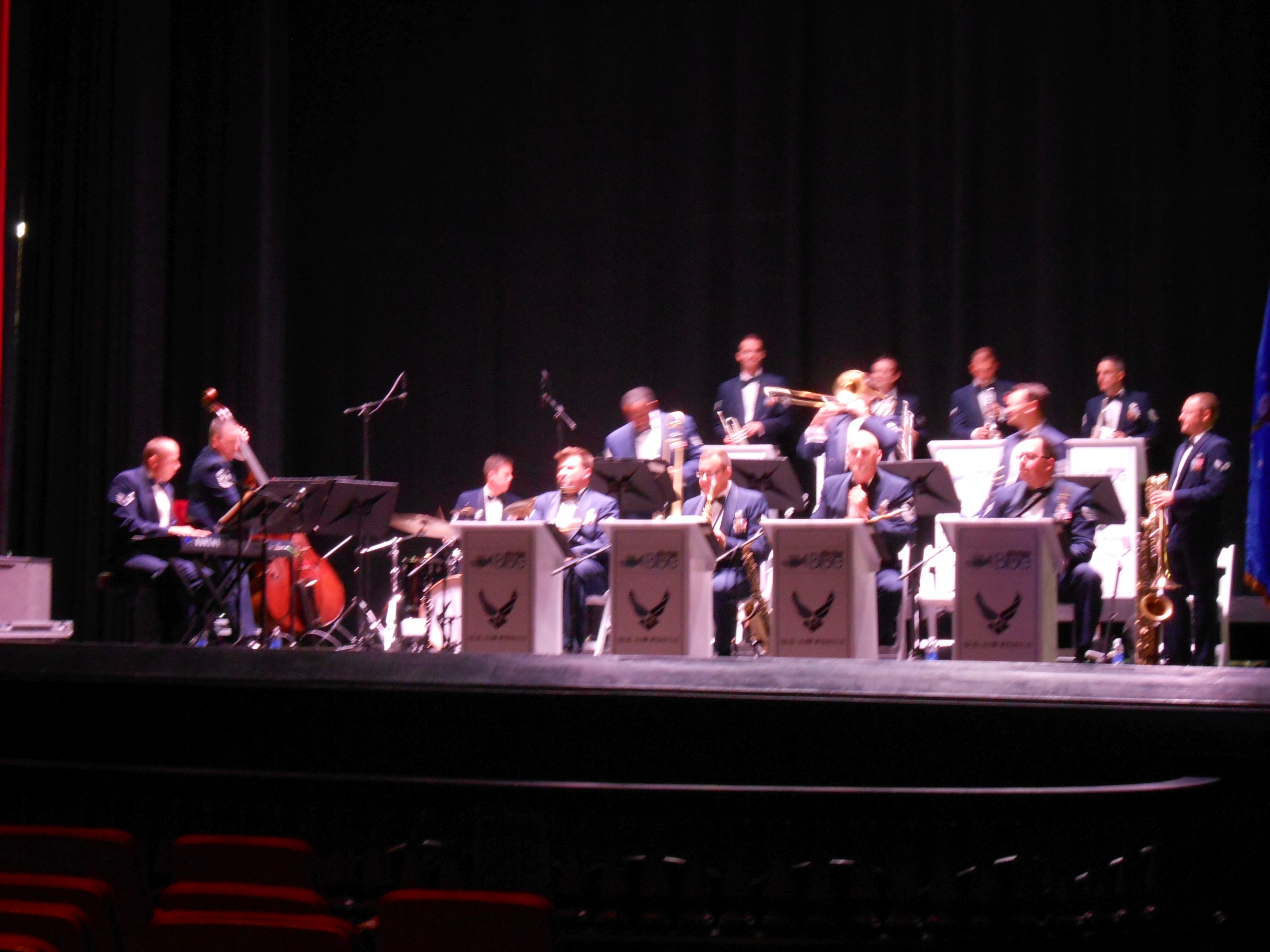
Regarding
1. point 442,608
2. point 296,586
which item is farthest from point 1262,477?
point 296,586

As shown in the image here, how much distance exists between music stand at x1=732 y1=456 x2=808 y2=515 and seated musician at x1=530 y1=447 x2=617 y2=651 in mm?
1123

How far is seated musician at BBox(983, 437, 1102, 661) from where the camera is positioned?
20.0 ft

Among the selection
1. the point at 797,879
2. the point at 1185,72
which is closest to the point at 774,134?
the point at 1185,72

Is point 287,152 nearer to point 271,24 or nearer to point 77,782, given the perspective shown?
point 271,24

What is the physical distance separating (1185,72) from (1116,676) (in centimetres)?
724

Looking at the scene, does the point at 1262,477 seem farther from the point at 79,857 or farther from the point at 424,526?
the point at 424,526

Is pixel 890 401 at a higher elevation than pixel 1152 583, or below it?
higher

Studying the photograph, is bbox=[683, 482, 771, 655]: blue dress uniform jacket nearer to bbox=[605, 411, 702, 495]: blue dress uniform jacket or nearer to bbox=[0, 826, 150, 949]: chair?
bbox=[605, 411, 702, 495]: blue dress uniform jacket

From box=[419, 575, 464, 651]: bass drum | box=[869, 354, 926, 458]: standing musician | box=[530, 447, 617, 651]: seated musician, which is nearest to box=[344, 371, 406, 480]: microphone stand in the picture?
box=[419, 575, 464, 651]: bass drum

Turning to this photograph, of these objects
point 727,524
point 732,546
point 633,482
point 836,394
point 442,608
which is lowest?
point 442,608

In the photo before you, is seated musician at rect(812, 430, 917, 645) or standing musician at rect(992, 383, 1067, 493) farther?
standing musician at rect(992, 383, 1067, 493)

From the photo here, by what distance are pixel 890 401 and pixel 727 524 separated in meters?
2.03

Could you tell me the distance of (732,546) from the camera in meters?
7.04

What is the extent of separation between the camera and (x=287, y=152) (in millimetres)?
10594
